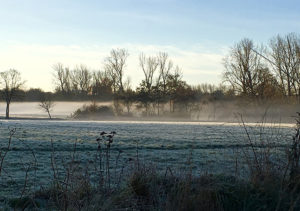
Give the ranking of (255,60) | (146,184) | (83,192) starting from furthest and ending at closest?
(255,60) < (146,184) < (83,192)

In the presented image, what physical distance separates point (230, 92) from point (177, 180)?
52269 millimetres

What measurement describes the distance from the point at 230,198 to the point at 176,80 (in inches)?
2576

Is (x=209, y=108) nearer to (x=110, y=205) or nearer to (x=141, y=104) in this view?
(x=141, y=104)

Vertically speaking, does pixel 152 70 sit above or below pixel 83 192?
above

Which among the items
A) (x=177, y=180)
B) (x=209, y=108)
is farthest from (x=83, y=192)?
(x=209, y=108)

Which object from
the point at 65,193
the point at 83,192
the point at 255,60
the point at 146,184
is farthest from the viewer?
the point at 255,60

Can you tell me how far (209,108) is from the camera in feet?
224

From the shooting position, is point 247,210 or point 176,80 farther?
point 176,80

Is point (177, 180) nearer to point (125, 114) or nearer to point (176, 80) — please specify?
point (125, 114)

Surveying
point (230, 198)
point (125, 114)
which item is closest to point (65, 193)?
point (230, 198)

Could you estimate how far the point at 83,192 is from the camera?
5.07m

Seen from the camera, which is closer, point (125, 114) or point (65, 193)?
point (65, 193)

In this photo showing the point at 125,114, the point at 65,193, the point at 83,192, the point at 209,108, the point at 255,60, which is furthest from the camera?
the point at 209,108

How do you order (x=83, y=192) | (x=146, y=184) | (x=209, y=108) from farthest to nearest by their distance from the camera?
(x=209, y=108), (x=146, y=184), (x=83, y=192)
